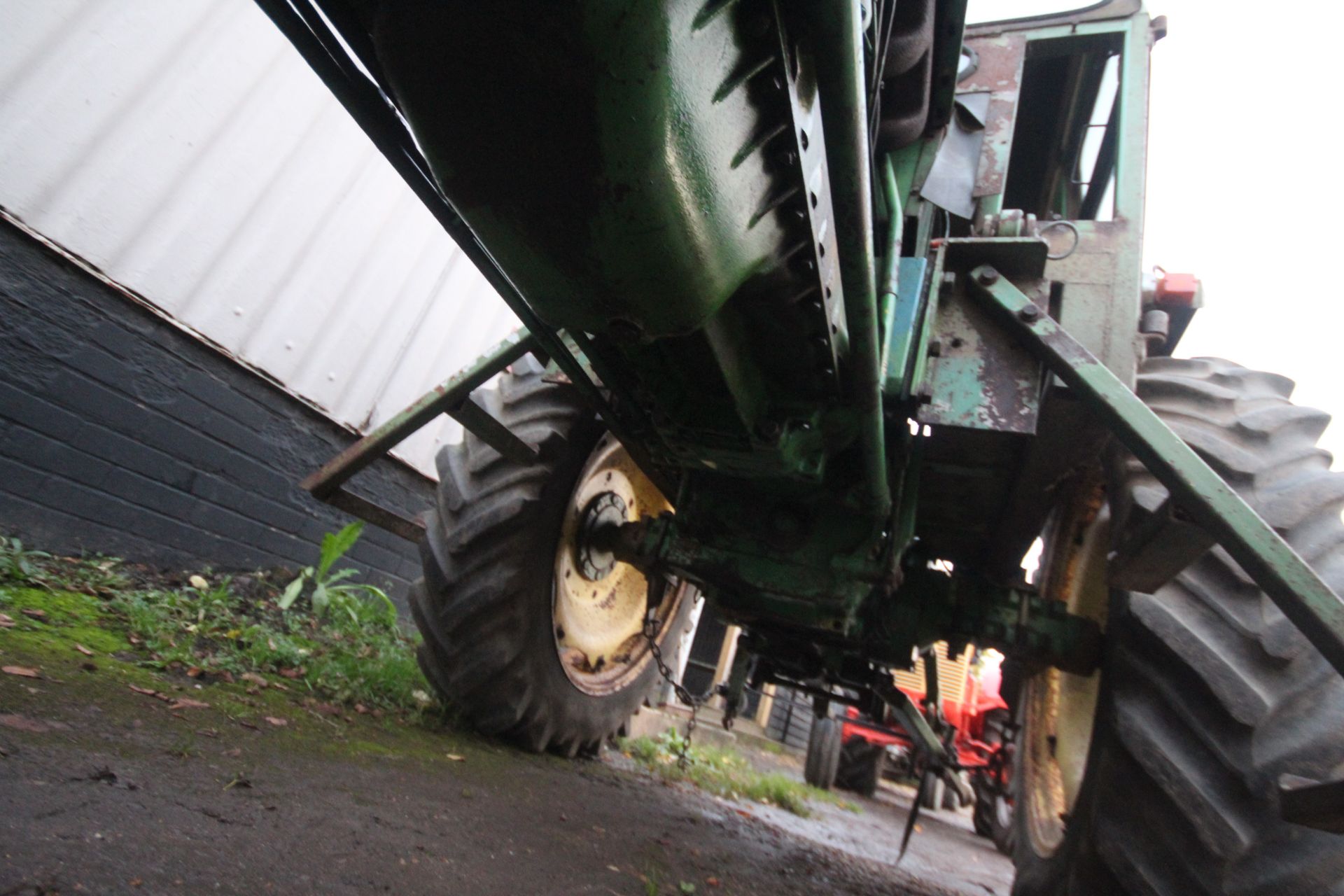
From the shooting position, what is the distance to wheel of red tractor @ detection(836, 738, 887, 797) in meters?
6.63

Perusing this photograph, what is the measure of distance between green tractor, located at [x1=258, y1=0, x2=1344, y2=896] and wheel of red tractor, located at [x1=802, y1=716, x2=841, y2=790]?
12.2 ft

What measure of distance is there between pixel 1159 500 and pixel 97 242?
11.5 ft

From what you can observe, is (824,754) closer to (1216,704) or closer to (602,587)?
(602,587)

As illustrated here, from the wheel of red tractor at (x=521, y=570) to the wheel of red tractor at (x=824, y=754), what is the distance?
4.14 metres

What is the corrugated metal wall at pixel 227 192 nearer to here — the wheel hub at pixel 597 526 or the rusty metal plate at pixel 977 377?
the wheel hub at pixel 597 526

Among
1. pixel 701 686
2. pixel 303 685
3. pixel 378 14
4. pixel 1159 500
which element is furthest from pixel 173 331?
pixel 701 686

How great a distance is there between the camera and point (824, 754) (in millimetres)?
6031

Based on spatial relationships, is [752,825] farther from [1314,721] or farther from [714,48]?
[714,48]

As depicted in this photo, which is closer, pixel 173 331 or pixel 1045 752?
pixel 1045 752

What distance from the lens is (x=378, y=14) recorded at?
2.17 feet

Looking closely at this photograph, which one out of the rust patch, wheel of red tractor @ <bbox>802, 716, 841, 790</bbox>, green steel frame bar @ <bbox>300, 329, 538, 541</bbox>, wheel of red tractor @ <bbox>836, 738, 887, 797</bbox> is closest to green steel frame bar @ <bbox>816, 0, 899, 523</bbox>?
the rust patch

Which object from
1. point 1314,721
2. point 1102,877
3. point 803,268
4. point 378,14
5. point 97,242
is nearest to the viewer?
point 378,14

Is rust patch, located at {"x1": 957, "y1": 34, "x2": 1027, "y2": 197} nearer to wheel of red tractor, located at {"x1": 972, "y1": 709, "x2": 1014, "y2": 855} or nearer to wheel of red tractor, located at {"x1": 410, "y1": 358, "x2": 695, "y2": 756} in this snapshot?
wheel of red tractor, located at {"x1": 410, "y1": 358, "x2": 695, "y2": 756}

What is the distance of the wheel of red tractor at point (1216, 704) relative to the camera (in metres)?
1.18
